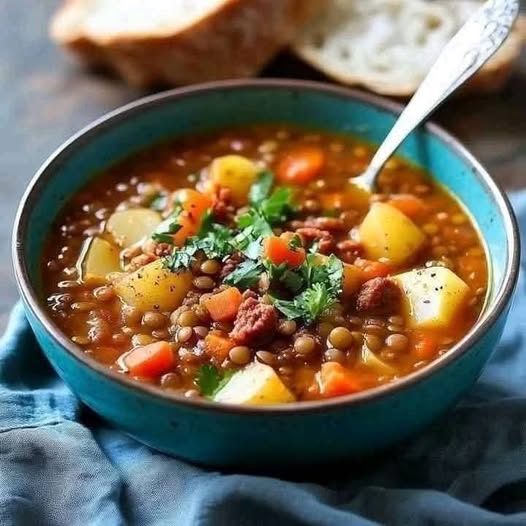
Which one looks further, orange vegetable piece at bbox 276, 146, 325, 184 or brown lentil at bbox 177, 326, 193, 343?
orange vegetable piece at bbox 276, 146, 325, 184

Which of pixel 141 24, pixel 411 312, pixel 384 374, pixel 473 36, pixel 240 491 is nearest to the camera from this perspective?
pixel 240 491

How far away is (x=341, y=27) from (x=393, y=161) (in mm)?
1216

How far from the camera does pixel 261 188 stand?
10.9 ft

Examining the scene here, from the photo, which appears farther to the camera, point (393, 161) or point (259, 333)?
point (393, 161)

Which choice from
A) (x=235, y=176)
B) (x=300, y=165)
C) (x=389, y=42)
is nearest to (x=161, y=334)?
(x=235, y=176)

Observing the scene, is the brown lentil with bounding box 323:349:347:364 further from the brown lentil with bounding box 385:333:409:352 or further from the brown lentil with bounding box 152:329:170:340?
the brown lentil with bounding box 152:329:170:340

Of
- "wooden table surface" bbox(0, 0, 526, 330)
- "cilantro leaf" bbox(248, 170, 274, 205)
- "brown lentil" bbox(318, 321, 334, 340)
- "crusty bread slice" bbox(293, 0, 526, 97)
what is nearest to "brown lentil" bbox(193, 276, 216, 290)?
"brown lentil" bbox(318, 321, 334, 340)

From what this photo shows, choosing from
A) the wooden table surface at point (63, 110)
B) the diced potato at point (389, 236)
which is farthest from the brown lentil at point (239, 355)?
the wooden table surface at point (63, 110)

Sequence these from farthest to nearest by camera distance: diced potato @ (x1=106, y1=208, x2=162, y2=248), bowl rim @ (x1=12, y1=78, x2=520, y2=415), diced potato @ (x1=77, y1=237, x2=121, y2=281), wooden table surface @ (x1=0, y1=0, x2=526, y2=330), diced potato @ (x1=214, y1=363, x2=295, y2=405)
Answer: wooden table surface @ (x1=0, y1=0, x2=526, y2=330)
diced potato @ (x1=106, y1=208, x2=162, y2=248)
diced potato @ (x1=77, y1=237, x2=121, y2=281)
diced potato @ (x1=214, y1=363, x2=295, y2=405)
bowl rim @ (x1=12, y1=78, x2=520, y2=415)

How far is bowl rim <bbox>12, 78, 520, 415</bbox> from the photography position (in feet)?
7.81

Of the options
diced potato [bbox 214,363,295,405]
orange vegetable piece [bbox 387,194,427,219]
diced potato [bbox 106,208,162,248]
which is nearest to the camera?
diced potato [bbox 214,363,295,405]

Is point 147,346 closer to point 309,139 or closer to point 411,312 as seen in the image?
point 411,312

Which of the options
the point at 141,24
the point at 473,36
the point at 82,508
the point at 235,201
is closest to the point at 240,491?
the point at 82,508

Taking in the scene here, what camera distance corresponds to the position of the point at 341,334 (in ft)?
8.97
